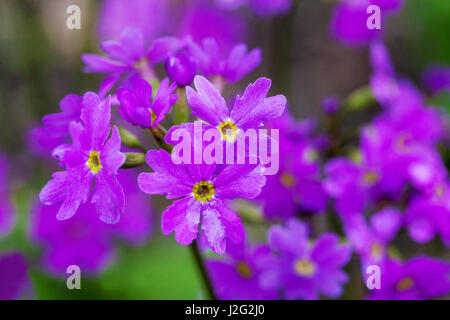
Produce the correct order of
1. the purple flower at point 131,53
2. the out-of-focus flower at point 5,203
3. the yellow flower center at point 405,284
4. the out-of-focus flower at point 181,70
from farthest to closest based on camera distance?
the out-of-focus flower at point 5,203 < the yellow flower center at point 405,284 < the purple flower at point 131,53 < the out-of-focus flower at point 181,70

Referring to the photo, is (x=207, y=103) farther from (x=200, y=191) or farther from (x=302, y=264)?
(x=302, y=264)

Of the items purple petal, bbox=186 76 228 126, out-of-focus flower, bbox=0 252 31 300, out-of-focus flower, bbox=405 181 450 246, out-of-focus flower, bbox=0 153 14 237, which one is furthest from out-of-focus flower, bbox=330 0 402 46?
out-of-focus flower, bbox=0 153 14 237

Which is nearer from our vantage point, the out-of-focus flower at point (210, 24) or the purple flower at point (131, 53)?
the purple flower at point (131, 53)

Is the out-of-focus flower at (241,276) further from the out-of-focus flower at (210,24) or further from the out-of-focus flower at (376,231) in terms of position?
the out-of-focus flower at (210,24)

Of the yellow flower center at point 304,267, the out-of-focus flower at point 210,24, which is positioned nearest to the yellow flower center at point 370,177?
the yellow flower center at point 304,267

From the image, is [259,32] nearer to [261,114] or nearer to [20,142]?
[20,142]

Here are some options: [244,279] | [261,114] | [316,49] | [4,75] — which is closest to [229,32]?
[316,49]
